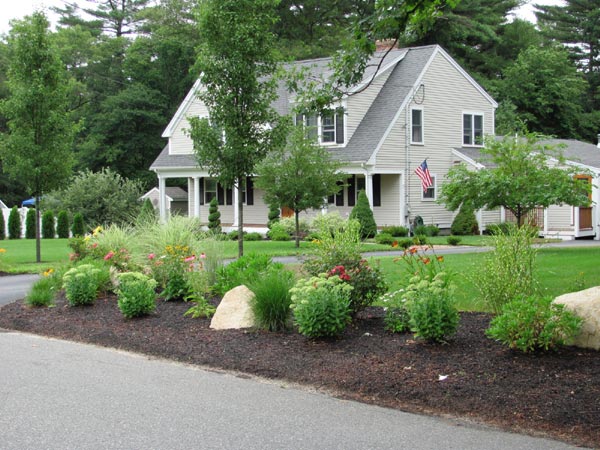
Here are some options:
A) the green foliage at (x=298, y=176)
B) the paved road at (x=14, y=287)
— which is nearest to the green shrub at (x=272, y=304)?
the paved road at (x=14, y=287)

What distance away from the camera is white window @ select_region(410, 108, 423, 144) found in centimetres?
3081

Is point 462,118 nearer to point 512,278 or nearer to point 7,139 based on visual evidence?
point 7,139

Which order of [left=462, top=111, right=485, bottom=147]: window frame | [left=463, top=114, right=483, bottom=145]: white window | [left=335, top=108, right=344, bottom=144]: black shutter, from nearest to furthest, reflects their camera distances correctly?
1. [left=335, top=108, right=344, bottom=144]: black shutter
2. [left=462, top=111, right=485, bottom=147]: window frame
3. [left=463, top=114, right=483, bottom=145]: white window

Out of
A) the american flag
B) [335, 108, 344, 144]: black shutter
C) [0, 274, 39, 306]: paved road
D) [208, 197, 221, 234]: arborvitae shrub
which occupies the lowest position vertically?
[0, 274, 39, 306]: paved road

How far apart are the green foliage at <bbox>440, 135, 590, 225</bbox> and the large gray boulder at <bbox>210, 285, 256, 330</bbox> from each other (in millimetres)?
9563

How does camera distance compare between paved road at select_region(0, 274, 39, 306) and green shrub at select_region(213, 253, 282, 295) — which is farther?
paved road at select_region(0, 274, 39, 306)

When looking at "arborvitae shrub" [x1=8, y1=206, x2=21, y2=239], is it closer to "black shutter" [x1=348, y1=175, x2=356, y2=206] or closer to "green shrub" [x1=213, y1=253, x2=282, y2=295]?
"black shutter" [x1=348, y1=175, x2=356, y2=206]

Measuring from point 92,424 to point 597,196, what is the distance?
26.8 metres

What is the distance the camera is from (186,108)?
34.9 meters

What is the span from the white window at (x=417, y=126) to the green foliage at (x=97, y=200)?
1356cm

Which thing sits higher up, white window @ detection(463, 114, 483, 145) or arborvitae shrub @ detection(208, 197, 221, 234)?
white window @ detection(463, 114, 483, 145)

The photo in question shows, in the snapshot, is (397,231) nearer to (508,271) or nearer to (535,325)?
(508,271)


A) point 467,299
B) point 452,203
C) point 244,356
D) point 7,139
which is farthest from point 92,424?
point 7,139

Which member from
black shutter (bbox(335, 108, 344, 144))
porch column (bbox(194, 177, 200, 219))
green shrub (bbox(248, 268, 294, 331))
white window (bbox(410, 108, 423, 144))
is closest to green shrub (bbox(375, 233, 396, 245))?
black shutter (bbox(335, 108, 344, 144))
